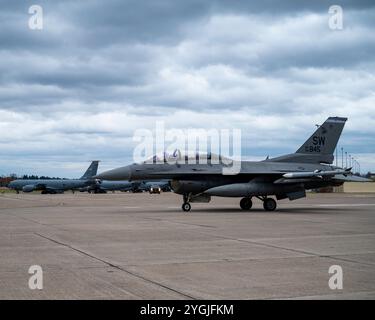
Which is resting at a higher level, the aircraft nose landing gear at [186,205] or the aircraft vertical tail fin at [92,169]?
the aircraft vertical tail fin at [92,169]

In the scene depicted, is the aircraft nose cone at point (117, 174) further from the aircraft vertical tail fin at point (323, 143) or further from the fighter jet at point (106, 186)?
the fighter jet at point (106, 186)

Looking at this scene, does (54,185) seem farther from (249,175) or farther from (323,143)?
(323,143)

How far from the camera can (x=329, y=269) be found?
7.67 metres

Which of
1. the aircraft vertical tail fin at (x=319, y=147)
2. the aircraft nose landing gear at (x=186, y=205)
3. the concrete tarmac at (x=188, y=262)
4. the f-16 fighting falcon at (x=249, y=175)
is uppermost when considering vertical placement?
the aircraft vertical tail fin at (x=319, y=147)

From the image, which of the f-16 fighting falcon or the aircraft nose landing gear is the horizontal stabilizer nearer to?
the f-16 fighting falcon

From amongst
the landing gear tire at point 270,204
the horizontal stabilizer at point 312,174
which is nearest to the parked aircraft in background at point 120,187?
the landing gear tire at point 270,204

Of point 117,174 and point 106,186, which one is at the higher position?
point 117,174

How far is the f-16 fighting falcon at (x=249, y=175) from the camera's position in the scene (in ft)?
73.2

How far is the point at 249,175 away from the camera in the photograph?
2392 cm

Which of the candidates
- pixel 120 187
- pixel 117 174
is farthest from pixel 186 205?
pixel 120 187

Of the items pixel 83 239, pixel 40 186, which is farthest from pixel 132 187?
pixel 83 239

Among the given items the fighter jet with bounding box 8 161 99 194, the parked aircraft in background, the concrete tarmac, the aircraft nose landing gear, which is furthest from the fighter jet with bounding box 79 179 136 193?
the concrete tarmac

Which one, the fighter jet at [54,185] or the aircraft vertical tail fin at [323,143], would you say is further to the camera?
the fighter jet at [54,185]

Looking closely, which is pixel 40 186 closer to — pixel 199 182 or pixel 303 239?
pixel 199 182
